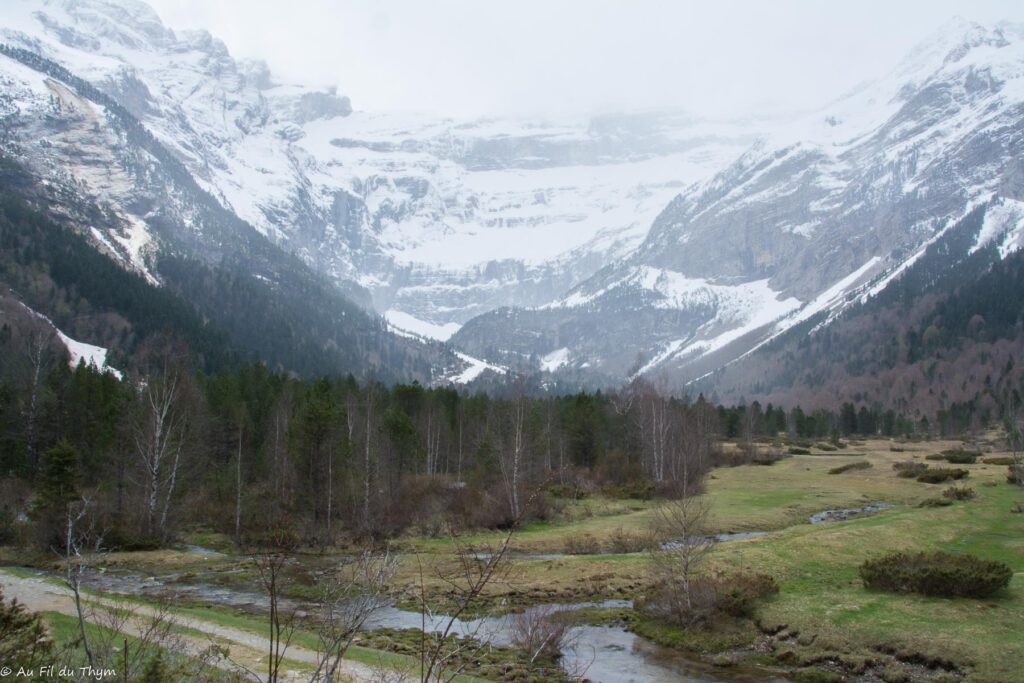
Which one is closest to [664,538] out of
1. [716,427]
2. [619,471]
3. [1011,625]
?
[1011,625]

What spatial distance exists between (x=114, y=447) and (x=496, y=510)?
32673 mm

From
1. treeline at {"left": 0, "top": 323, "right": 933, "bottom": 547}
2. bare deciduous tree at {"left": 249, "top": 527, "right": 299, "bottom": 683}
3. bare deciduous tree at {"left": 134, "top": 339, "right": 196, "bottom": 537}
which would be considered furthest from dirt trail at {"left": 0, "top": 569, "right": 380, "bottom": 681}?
bare deciduous tree at {"left": 134, "top": 339, "right": 196, "bottom": 537}

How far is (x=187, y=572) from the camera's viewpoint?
1508 inches

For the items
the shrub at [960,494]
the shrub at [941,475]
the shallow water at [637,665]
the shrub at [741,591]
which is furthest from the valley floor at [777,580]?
the shrub at [941,475]

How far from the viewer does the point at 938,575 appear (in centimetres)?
2747

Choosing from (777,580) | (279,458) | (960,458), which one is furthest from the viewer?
(960,458)

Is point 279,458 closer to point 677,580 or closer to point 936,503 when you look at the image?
point 677,580

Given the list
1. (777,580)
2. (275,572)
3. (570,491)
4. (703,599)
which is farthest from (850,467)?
(275,572)

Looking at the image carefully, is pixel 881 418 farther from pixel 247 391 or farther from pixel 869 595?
pixel 869 595

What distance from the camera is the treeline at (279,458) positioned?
4884 centimetres

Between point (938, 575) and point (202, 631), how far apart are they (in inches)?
1070

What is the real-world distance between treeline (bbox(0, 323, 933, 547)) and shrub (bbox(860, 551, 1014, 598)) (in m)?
19.4

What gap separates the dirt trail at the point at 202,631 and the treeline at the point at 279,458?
26.2 feet

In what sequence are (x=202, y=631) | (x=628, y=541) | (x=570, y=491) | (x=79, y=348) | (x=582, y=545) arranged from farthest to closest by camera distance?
(x=79, y=348), (x=570, y=491), (x=628, y=541), (x=582, y=545), (x=202, y=631)
